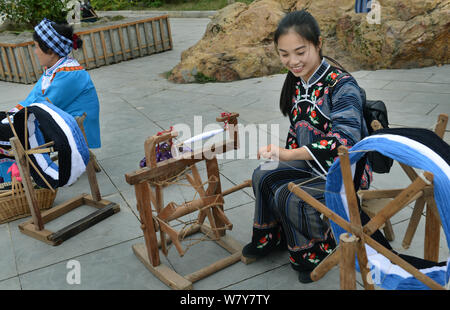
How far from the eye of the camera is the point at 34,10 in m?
10.5

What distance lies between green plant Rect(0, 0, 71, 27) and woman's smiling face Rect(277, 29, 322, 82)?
944cm

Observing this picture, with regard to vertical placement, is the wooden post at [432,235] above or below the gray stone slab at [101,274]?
above

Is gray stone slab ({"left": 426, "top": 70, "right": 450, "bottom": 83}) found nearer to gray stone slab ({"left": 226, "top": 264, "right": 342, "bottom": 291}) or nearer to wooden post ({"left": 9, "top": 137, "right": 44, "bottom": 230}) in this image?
gray stone slab ({"left": 226, "top": 264, "right": 342, "bottom": 291})

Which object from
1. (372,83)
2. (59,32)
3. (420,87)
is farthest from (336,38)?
(59,32)

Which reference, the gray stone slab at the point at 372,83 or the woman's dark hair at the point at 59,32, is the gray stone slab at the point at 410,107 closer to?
the gray stone slab at the point at 372,83

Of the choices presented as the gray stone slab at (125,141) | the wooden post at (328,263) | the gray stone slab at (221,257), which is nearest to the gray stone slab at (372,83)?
the gray stone slab at (125,141)

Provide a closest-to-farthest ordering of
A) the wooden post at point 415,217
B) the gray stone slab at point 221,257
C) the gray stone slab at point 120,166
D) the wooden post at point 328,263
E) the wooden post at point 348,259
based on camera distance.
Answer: the wooden post at point 348,259, the wooden post at point 328,263, the wooden post at point 415,217, the gray stone slab at point 221,257, the gray stone slab at point 120,166

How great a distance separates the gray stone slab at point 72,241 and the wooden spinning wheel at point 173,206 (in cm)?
39

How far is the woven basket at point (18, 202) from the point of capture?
3.53 m

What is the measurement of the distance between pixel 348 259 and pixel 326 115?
1.04m

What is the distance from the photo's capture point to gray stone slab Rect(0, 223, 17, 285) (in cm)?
296
